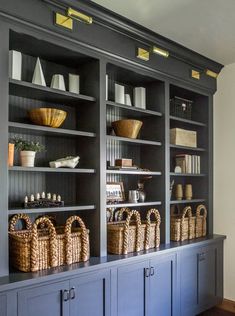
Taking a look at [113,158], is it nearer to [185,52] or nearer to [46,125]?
[46,125]

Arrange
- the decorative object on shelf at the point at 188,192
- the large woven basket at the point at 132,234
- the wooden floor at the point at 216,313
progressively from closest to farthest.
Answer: the large woven basket at the point at 132,234
the wooden floor at the point at 216,313
the decorative object on shelf at the point at 188,192

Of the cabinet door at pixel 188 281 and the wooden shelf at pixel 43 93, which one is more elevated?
the wooden shelf at pixel 43 93

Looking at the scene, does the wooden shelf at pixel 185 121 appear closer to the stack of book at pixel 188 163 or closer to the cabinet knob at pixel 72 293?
the stack of book at pixel 188 163

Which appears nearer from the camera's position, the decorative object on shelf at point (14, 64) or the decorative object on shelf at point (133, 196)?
the decorative object on shelf at point (14, 64)

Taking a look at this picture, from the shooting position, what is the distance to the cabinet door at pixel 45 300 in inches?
82.6

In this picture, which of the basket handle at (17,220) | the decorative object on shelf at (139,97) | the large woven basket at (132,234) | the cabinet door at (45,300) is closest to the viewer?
the cabinet door at (45,300)

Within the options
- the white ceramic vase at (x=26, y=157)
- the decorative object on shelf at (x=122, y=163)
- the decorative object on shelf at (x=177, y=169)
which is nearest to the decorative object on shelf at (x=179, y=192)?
the decorative object on shelf at (x=177, y=169)

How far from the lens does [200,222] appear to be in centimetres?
368

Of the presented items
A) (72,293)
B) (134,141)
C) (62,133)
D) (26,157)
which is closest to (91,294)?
(72,293)

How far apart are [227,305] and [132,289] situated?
1.47 meters

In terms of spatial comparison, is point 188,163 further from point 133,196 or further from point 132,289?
point 132,289

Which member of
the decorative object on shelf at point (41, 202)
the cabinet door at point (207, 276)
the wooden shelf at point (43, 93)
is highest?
the wooden shelf at point (43, 93)

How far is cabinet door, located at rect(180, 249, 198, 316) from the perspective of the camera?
3.21 meters

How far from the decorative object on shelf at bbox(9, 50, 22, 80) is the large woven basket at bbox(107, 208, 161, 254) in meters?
1.43
